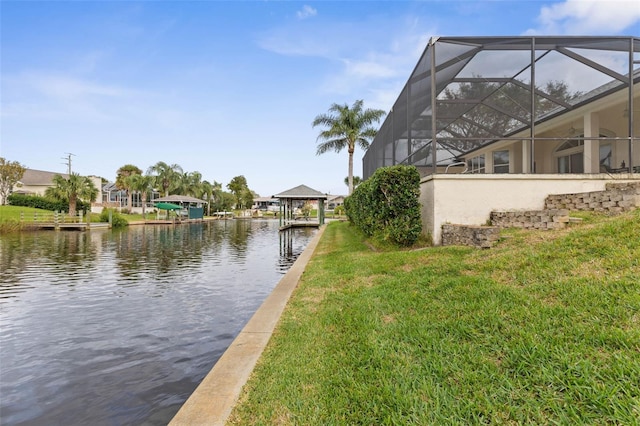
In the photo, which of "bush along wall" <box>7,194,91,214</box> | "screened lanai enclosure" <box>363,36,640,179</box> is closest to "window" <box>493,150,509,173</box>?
"screened lanai enclosure" <box>363,36,640,179</box>

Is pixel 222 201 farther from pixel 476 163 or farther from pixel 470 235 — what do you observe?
pixel 470 235

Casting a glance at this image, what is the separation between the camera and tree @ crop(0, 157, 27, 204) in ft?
128

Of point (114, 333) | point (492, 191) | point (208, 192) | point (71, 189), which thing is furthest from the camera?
point (208, 192)

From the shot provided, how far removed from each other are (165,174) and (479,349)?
58.0 metres

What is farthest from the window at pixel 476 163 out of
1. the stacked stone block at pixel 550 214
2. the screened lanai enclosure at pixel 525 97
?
Answer: the stacked stone block at pixel 550 214

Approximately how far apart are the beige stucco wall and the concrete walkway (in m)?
5.67

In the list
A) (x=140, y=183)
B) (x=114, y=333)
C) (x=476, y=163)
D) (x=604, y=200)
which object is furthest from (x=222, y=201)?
(x=604, y=200)

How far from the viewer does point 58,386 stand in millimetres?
3605

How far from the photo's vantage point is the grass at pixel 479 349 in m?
2.10

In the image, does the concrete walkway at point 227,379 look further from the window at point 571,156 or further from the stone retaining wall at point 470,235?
the window at point 571,156

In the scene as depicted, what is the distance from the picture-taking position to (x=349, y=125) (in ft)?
102

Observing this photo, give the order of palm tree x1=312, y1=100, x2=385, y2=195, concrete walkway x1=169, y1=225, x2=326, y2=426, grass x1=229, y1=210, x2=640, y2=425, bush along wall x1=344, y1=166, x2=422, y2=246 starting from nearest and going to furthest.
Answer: grass x1=229, y1=210, x2=640, y2=425 → concrete walkway x1=169, y1=225, x2=326, y2=426 → bush along wall x1=344, y1=166, x2=422, y2=246 → palm tree x1=312, y1=100, x2=385, y2=195

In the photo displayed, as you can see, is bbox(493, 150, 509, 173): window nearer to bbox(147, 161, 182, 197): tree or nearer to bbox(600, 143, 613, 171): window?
bbox(600, 143, 613, 171): window

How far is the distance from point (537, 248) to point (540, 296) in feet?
6.79
